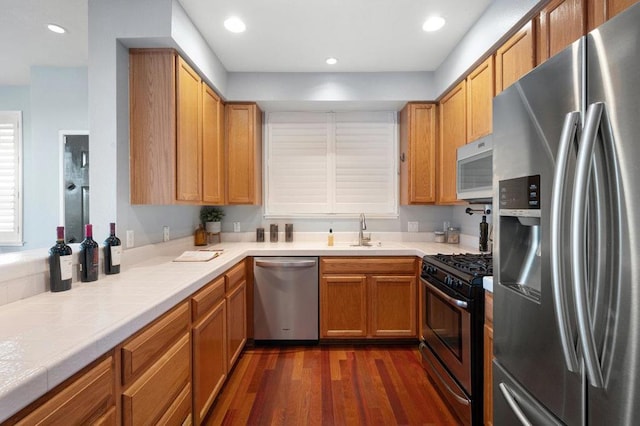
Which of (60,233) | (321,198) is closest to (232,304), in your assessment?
(60,233)

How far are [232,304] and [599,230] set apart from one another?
2150 millimetres

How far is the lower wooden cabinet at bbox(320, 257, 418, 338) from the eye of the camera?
2795mm

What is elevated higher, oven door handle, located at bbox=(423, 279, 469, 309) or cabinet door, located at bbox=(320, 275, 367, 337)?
oven door handle, located at bbox=(423, 279, 469, 309)

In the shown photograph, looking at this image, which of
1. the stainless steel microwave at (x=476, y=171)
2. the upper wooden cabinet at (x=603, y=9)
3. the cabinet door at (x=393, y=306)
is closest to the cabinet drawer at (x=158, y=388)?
the cabinet door at (x=393, y=306)

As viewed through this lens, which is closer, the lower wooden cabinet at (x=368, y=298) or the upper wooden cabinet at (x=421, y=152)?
the lower wooden cabinet at (x=368, y=298)

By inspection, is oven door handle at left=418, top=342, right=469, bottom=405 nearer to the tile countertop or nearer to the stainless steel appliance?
the stainless steel appliance

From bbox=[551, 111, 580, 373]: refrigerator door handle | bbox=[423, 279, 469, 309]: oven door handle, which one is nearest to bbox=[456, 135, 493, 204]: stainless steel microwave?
bbox=[423, 279, 469, 309]: oven door handle

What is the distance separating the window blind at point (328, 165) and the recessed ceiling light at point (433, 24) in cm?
120

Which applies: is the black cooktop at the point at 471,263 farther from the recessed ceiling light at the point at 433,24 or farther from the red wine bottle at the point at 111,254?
the red wine bottle at the point at 111,254

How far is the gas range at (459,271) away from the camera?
1.70m

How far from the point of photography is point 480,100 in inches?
88.8

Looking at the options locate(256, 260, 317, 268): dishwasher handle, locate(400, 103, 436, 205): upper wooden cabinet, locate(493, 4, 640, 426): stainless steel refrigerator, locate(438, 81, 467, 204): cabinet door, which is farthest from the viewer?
locate(400, 103, 436, 205): upper wooden cabinet

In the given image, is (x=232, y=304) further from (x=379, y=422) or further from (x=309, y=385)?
(x=379, y=422)

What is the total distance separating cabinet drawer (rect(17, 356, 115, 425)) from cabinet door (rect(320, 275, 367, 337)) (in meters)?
1.96
